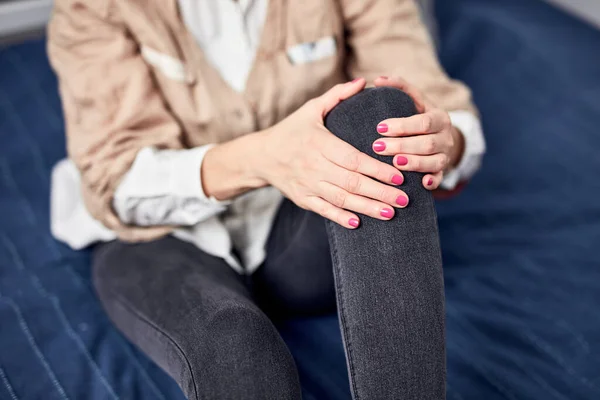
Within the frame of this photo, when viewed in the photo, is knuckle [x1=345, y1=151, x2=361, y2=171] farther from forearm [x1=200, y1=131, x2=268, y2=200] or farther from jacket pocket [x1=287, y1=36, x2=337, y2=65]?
jacket pocket [x1=287, y1=36, x2=337, y2=65]

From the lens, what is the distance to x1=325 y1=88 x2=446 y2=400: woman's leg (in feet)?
2.35

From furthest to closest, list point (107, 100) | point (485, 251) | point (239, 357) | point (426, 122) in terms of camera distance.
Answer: point (485, 251) < point (107, 100) < point (426, 122) < point (239, 357)

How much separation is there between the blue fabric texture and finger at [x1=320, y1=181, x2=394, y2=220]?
1.03 feet

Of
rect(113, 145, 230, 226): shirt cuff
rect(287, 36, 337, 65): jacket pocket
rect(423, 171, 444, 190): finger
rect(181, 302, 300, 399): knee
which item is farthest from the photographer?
rect(287, 36, 337, 65): jacket pocket

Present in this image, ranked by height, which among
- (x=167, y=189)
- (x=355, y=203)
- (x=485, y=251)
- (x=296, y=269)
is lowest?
(x=485, y=251)

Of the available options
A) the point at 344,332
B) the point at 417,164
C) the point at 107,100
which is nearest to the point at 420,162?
the point at 417,164

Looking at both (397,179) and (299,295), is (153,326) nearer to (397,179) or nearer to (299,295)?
(299,295)

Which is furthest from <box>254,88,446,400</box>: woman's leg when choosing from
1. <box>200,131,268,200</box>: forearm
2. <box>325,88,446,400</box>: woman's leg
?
<box>200,131,268,200</box>: forearm

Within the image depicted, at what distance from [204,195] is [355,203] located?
240mm

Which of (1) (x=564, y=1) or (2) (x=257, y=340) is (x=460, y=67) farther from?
(2) (x=257, y=340)

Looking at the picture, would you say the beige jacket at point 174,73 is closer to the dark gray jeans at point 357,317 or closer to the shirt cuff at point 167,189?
the shirt cuff at point 167,189

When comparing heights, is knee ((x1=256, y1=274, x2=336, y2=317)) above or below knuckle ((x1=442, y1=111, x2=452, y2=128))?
below

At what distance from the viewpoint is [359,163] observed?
0.77 m

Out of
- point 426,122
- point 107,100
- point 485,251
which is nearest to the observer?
point 426,122
